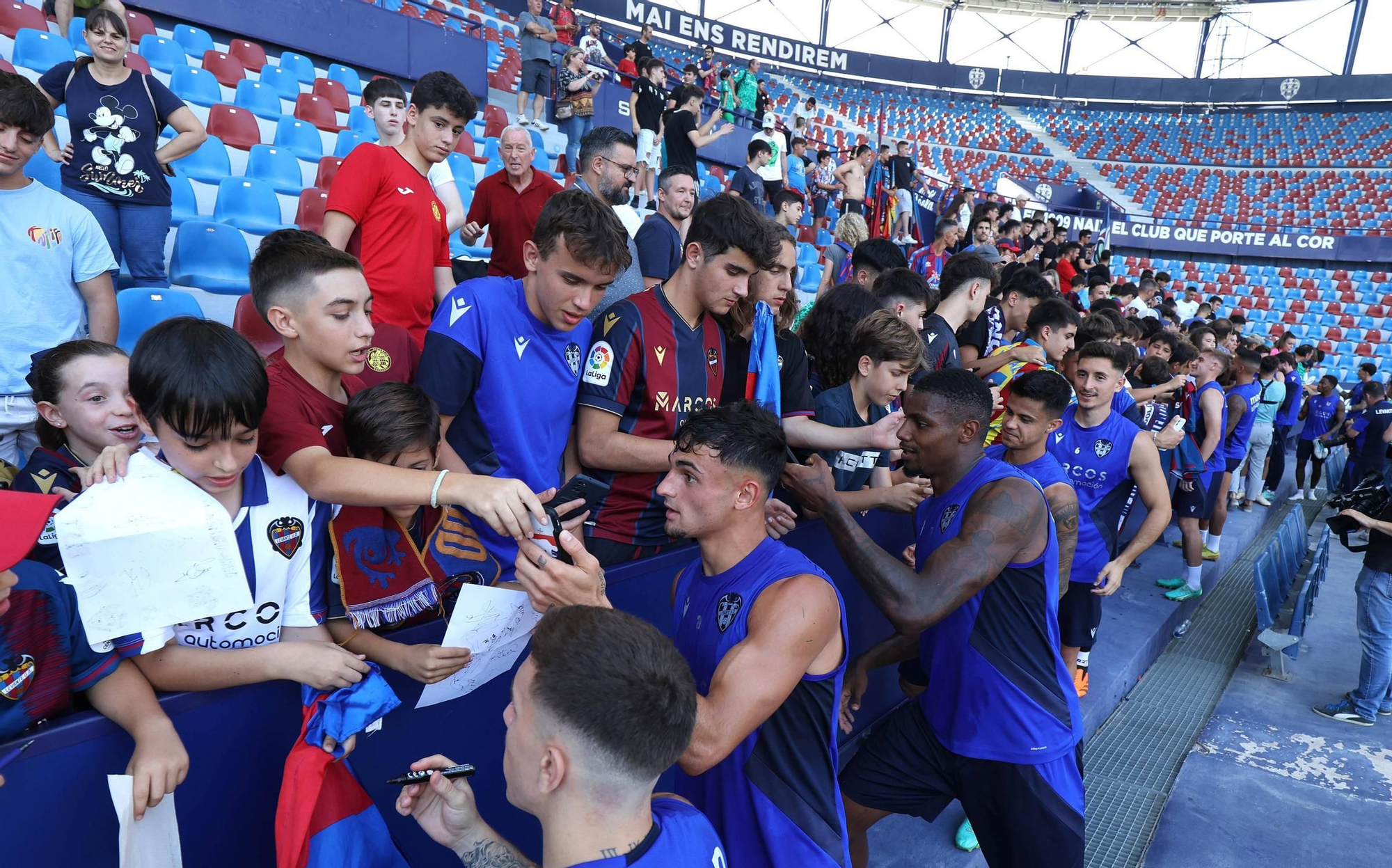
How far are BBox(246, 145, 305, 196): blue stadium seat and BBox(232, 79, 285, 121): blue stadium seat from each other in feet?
5.06

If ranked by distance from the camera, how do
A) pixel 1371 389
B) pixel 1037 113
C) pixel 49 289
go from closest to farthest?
1. pixel 49 289
2. pixel 1371 389
3. pixel 1037 113

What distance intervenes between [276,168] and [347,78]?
3.72 metres

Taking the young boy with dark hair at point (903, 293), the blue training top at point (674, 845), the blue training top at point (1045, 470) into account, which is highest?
the young boy with dark hair at point (903, 293)

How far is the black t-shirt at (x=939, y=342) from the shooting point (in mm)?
4750

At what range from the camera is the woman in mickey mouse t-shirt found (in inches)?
165

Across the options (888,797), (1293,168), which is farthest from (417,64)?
(1293,168)

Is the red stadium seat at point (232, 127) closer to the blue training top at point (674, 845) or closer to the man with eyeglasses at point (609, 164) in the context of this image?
the man with eyeglasses at point (609, 164)

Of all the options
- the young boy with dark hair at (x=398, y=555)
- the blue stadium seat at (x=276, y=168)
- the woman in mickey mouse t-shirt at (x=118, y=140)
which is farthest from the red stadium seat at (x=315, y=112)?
the young boy with dark hair at (x=398, y=555)

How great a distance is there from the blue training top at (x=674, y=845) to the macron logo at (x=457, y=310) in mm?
1573

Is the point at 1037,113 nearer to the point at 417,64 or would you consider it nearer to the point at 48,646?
the point at 417,64

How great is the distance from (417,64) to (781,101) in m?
24.0

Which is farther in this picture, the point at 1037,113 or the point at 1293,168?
the point at 1037,113

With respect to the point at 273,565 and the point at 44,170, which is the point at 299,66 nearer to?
the point at 44,170

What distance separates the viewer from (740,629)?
2051 mm
